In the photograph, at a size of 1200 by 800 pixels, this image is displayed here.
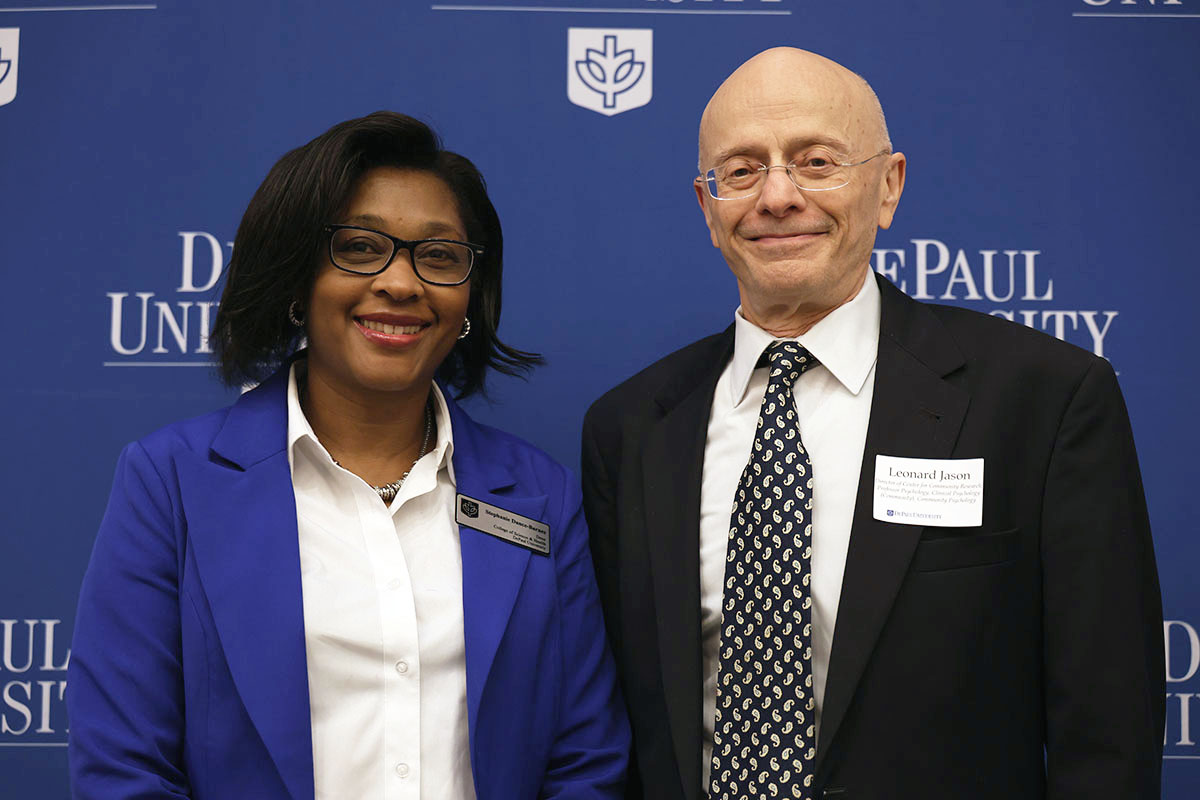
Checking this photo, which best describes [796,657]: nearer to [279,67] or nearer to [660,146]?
[660,146]

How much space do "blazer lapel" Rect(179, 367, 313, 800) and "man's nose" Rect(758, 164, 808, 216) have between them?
858mm

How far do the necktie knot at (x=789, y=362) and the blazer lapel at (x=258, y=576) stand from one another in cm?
79

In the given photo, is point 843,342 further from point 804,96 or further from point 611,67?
point 611,67

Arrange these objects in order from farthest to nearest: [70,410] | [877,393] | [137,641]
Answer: [70,410], [877,393], [137,641]

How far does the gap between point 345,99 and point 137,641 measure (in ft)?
4.46

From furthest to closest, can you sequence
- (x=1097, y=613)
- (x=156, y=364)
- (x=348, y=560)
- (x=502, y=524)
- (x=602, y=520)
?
1. (x=156, y=364)
2. (x=602, y=520)
3. (x=502, y=524)
4. (x=348, y=560)
5. (x=1097, y=613)

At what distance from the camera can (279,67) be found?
2.38 meters

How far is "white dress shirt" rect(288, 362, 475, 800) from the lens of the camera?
1.55 meters

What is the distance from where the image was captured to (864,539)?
5.03 ft

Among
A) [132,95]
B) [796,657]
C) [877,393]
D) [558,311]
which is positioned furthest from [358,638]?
[132,95]

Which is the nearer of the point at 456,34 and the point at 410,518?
the point at 410,518

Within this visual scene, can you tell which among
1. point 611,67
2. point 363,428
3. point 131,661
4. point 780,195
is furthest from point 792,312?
point 131,661

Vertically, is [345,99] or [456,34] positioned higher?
[456,34]

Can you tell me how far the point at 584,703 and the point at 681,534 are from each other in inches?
13.0
